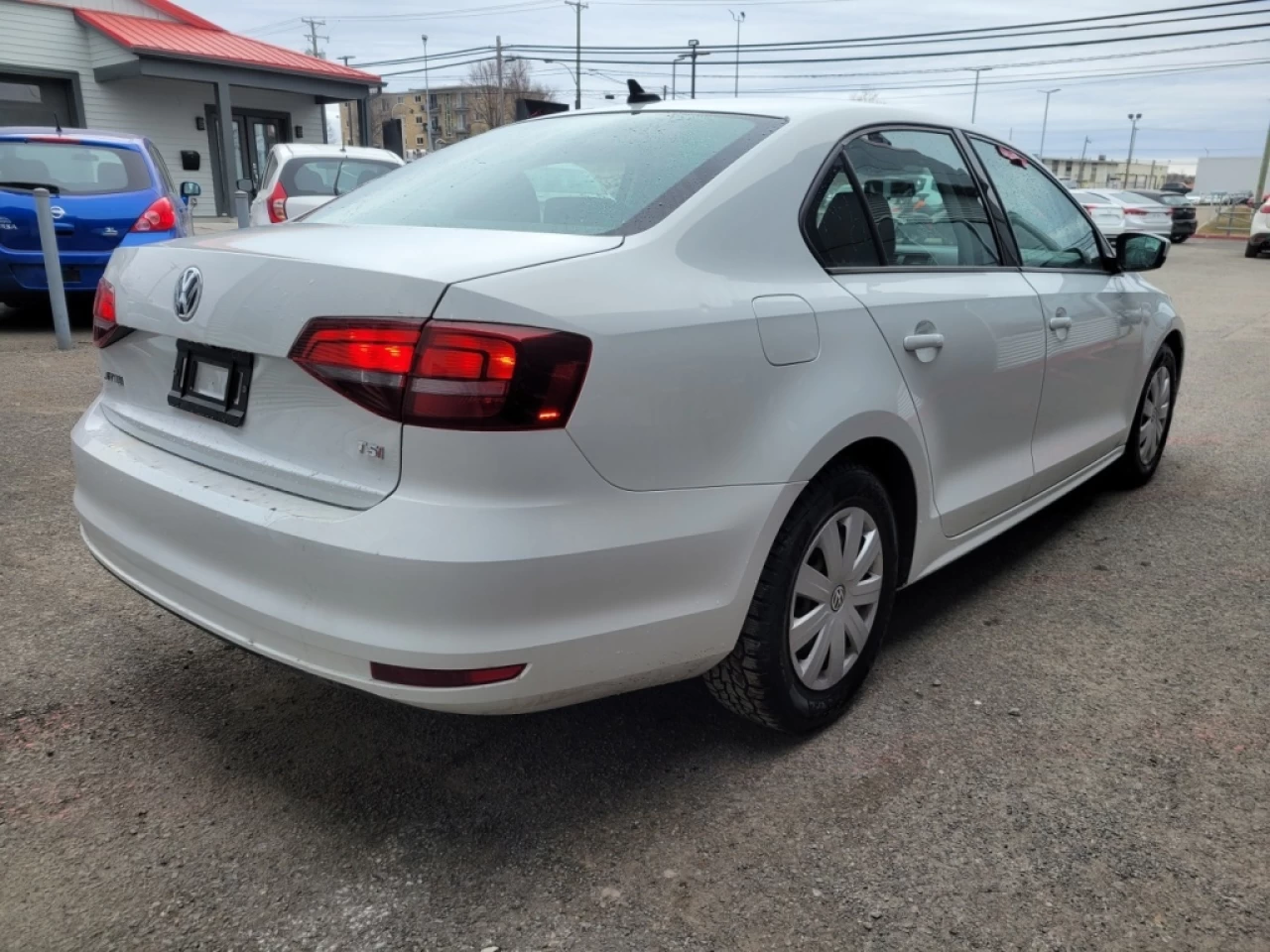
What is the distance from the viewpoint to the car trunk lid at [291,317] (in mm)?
1909

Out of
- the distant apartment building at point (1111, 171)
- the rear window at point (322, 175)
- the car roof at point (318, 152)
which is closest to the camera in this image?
the rear window at point (322, 175)

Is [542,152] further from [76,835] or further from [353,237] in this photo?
[76,835]

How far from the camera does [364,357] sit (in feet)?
6.18

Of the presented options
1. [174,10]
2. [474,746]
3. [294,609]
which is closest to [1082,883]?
[474,746]

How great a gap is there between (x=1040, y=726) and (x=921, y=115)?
70.3 inches

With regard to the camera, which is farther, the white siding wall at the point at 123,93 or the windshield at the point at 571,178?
the white siding wall at the point at 123,93

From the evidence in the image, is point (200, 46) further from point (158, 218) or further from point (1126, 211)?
point (1126, 211)

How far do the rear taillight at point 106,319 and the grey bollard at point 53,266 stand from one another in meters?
5.76

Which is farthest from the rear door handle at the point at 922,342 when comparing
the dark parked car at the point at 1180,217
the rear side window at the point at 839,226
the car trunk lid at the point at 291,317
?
the dark parked car at the point at 1180,217

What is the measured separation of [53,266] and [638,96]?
240 inches

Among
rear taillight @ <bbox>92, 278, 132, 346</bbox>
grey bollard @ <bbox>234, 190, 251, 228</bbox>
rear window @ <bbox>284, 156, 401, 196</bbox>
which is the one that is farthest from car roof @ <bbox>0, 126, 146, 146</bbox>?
rear taillight @ <bbox>92, 278, 132, 346</bbox>

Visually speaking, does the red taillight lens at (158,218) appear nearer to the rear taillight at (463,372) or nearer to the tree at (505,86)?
the rear taillight at (463,372)

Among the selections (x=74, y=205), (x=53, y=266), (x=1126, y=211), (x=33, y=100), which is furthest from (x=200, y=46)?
(x=1126, y=211)

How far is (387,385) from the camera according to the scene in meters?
1.86
